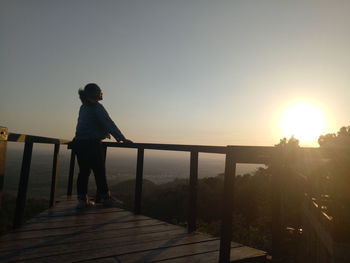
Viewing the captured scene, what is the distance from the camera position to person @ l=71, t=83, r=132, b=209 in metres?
4.66

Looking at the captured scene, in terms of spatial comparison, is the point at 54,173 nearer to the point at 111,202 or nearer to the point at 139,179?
the point at 111,202

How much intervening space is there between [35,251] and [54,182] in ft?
7.88

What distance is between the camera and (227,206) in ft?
7.83

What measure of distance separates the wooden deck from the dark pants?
82 cm

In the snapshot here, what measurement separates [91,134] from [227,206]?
3000 millimetres

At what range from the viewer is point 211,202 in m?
Answer: 26.5

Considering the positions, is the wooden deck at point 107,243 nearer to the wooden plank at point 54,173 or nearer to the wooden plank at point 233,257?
the wooden plank at point 233,257

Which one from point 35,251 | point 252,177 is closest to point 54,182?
point 35,251

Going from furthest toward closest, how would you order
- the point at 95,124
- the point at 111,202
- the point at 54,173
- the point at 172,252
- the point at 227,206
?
the point at 111,202 → the point at 54,173 → the point at 95,124 → the point at 172,252 → the point at 227,206

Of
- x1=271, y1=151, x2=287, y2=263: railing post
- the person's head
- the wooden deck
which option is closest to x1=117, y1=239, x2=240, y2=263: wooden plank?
the wooden deck

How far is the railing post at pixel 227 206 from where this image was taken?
239cm

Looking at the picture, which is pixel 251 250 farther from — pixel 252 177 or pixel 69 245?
pixel 252 177

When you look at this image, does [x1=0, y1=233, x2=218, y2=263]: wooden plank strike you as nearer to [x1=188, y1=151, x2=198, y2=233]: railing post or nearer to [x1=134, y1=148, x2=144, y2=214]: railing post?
[x1=188, y1=151, x2=198, y2=233]: railing post

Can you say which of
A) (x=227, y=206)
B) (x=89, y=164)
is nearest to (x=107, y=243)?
(x=227, y=206)
